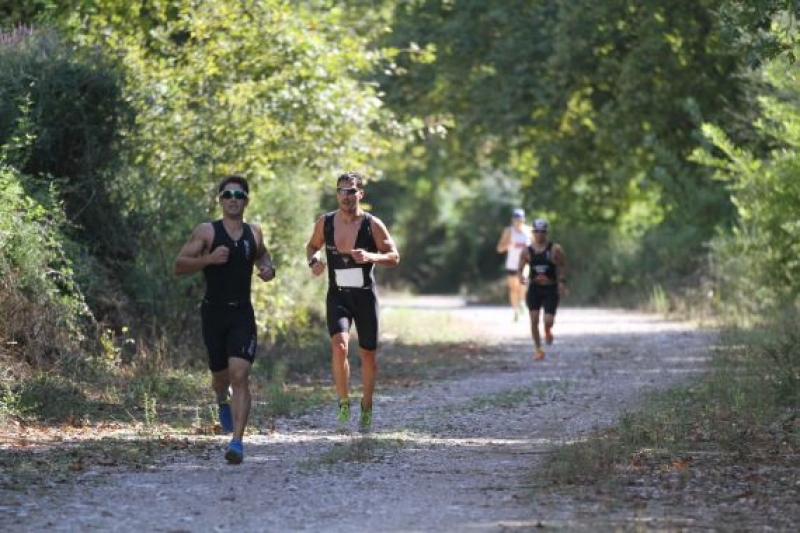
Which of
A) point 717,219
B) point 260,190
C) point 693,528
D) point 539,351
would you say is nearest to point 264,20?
point 260,190

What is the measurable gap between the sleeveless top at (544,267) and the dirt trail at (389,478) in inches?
141

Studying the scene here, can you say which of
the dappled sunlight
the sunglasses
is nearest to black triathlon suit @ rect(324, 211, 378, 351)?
the dappled sunlight

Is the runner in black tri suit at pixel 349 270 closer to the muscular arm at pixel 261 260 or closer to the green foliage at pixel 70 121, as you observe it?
the muscular arm at pixel 261 260

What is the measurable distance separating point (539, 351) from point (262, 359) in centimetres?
381

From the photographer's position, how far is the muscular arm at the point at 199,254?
36.8ft

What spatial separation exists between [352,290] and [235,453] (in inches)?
97.2

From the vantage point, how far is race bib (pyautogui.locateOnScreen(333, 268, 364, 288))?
42.2ft

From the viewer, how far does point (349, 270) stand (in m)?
12.9

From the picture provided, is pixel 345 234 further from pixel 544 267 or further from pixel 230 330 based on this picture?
pixel 544 267

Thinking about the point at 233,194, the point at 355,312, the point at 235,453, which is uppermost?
the point at 233,194

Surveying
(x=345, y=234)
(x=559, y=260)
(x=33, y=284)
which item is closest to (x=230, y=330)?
(x=345, y=234)

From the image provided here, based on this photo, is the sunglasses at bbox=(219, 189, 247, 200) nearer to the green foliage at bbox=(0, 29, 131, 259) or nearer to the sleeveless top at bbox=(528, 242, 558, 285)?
the green foliage at bbox=(0, 29, 131, 259)

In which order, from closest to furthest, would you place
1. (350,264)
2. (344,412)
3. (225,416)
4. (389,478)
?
(389,478) → (225,416) → (350,264) → (344,412)

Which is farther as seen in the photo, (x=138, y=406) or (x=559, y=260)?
(x=559, y=260)
